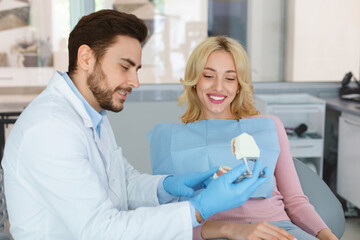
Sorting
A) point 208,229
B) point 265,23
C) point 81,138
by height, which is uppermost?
point 265,23

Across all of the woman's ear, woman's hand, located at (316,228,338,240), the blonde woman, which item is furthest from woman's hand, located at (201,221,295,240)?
the woman's ear

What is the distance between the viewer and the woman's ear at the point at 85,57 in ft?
4.42

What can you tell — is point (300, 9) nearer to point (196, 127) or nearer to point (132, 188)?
point (196, 127)

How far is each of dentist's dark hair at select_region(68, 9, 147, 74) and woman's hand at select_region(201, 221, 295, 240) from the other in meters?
0.64

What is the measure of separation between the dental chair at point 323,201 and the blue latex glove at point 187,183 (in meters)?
0.58

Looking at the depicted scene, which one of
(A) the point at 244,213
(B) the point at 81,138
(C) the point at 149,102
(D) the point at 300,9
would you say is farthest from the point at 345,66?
(B) the point at 81,138

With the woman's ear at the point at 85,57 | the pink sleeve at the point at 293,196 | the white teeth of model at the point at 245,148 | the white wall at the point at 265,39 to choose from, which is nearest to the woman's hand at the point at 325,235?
the pink sleeve at the point at 293,196

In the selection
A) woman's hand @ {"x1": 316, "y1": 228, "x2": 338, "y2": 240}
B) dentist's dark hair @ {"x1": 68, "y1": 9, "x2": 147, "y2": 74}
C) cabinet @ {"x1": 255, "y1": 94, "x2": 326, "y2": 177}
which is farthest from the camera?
cabinet @ {"x1": 255, "y1": 94, "x2": 326, "y2": 177}

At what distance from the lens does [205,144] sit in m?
1.83

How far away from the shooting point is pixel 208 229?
5.05 feet

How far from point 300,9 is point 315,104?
91 centimetres

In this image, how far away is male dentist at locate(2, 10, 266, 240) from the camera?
1.13 m

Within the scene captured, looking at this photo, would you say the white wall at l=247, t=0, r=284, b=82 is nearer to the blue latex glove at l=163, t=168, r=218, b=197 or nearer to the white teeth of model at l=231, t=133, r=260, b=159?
the blue latex glove at l=163, t=168, r=218, b=197

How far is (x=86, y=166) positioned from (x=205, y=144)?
0.75 meters
